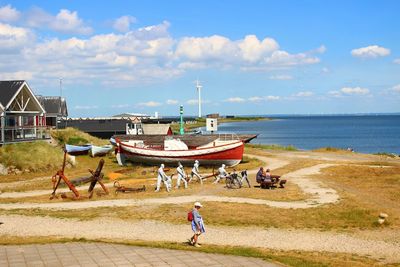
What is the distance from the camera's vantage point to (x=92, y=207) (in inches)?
998

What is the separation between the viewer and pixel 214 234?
19.5m

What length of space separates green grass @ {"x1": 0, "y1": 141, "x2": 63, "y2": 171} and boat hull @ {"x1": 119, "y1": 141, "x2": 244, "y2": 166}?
26.9ft

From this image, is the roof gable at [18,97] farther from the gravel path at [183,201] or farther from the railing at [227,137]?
the gravel path at [183,201]

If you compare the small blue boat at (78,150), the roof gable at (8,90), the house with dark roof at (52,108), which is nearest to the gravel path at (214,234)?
the roof gable at (8,90)

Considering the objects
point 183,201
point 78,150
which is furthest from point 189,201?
point 78,150

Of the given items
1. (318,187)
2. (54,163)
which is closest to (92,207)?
(318,187)

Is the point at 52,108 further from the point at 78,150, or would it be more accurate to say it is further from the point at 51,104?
the point at 78,150

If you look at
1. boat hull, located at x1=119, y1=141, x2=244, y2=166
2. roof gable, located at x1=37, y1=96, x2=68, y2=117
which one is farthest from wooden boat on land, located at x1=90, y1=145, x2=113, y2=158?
roof gable, located at x1=37, y1=96, x2=68, y2=117

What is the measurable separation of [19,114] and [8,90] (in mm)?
2517

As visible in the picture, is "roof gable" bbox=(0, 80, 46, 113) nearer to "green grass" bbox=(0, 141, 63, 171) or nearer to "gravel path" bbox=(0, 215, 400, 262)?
"green grass" bbox=(0, 141, 63, 171)

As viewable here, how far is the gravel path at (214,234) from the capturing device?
701 inches

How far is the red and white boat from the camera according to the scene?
148ft

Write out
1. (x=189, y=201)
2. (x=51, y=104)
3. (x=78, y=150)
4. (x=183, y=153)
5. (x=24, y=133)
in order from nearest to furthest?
(x=189, y=201), (x=183, y=153), (x=24, y=133), (x=78, y=150), (x=51, y=104)

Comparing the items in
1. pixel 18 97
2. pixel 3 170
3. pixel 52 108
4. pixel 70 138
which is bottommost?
pixel 3 170
